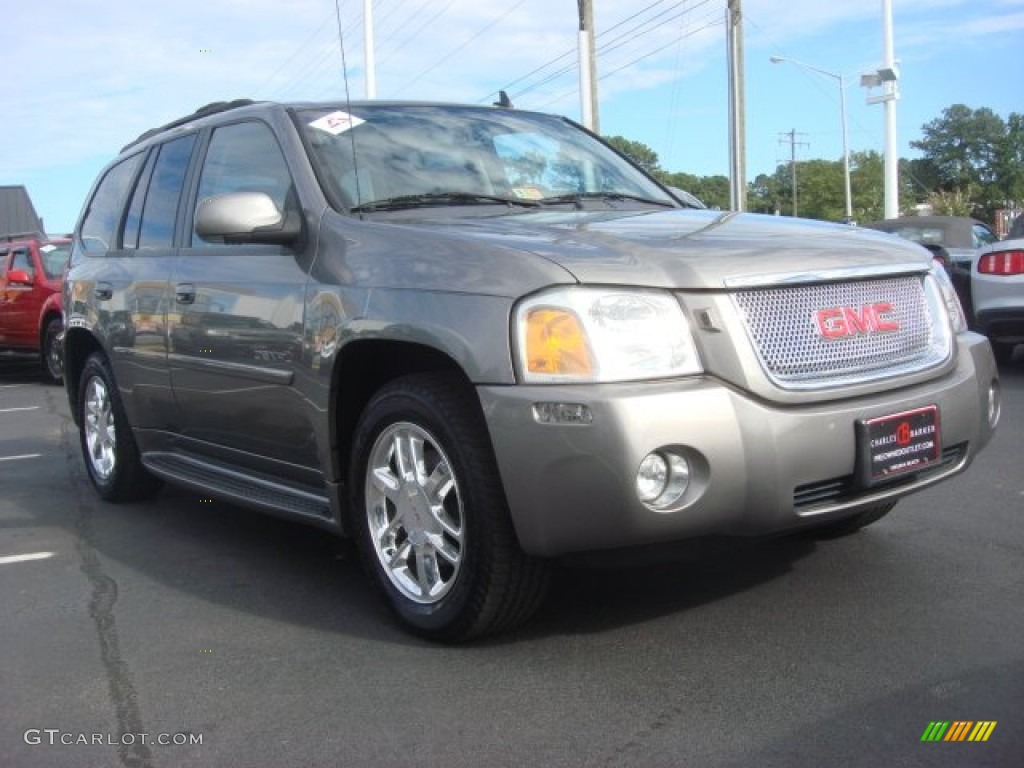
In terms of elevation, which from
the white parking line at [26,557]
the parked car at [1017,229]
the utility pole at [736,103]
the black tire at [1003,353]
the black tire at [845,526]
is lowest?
the black tire at [1003,353]

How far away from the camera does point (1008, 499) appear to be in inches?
197

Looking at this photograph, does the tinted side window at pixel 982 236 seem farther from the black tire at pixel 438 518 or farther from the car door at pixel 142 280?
the black tire at pixel 438 518

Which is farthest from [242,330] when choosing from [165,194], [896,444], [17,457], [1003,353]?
[1003,353]

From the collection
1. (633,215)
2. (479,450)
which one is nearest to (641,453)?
(479,450)

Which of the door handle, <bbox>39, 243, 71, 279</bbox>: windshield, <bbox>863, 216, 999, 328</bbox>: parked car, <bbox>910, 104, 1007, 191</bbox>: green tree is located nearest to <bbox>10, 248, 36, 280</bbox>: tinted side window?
<bbox>39, 243, 71, 279</bbox>: windshield

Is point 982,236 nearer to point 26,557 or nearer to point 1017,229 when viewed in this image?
point 1017,229

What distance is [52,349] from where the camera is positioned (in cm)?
1291

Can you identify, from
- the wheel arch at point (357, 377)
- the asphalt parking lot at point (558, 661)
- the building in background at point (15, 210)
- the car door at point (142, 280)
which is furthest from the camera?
the building in background at point (15, 210)

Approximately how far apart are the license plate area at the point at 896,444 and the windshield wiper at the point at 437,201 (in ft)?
5.17

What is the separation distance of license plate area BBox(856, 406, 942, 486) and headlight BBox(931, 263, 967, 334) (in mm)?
552

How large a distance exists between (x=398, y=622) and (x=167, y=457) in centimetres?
193

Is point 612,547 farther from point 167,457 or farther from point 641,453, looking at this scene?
point 167,457

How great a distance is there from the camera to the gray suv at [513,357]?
301cm

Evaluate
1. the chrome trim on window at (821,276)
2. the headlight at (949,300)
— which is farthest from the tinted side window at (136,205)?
the headlight at (949,300)
